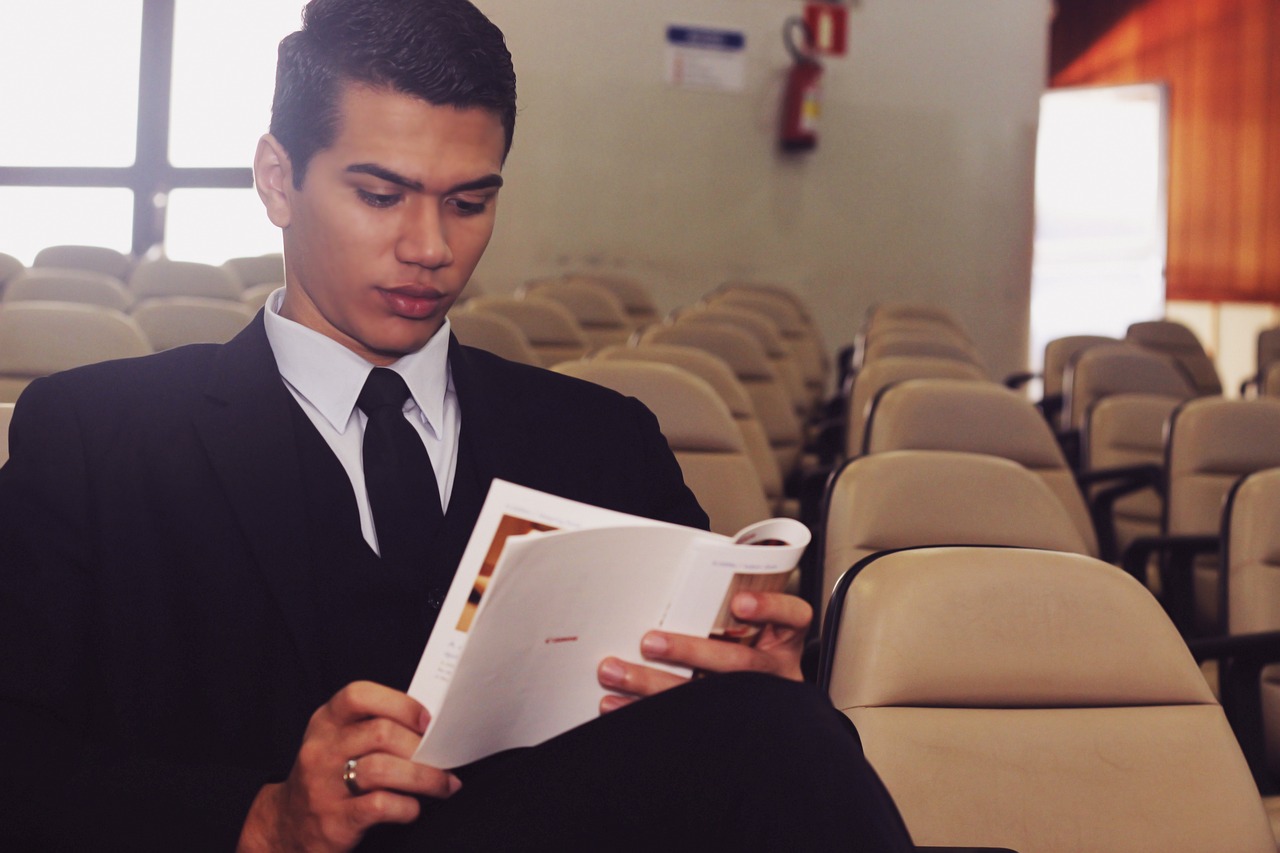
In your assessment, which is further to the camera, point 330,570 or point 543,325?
point 543,325

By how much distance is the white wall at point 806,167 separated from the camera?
753cm

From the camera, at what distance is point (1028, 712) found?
143 cm

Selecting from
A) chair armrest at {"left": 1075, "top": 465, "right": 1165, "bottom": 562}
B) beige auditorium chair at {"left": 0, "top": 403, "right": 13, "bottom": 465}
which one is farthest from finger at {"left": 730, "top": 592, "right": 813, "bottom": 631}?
chair armrest at {"left": 1075, "top": 465, "right": 1165, "bottom": 562}

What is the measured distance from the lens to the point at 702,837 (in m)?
0.94

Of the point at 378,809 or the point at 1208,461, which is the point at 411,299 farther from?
the point at 1208,461

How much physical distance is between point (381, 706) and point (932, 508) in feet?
4.37

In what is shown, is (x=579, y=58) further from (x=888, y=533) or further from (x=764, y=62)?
(x=888, y=533)

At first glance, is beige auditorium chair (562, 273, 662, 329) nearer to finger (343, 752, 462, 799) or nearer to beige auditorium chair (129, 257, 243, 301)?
beige auditorium chair (129, 257, 243, 301)

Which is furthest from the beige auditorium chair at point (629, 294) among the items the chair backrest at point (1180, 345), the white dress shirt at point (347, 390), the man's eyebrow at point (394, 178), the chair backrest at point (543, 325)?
the man's eyebrow at point (394, 178)

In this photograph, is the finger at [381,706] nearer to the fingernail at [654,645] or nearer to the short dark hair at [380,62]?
the fingernail at [654,645]

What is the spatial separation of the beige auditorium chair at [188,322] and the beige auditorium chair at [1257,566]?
7.93 feet

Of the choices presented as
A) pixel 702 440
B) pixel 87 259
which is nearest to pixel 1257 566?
pixel 702 440

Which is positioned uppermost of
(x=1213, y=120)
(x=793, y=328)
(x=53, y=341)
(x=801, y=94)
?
(x=1213, y=120)

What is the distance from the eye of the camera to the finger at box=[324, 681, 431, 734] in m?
0.89
